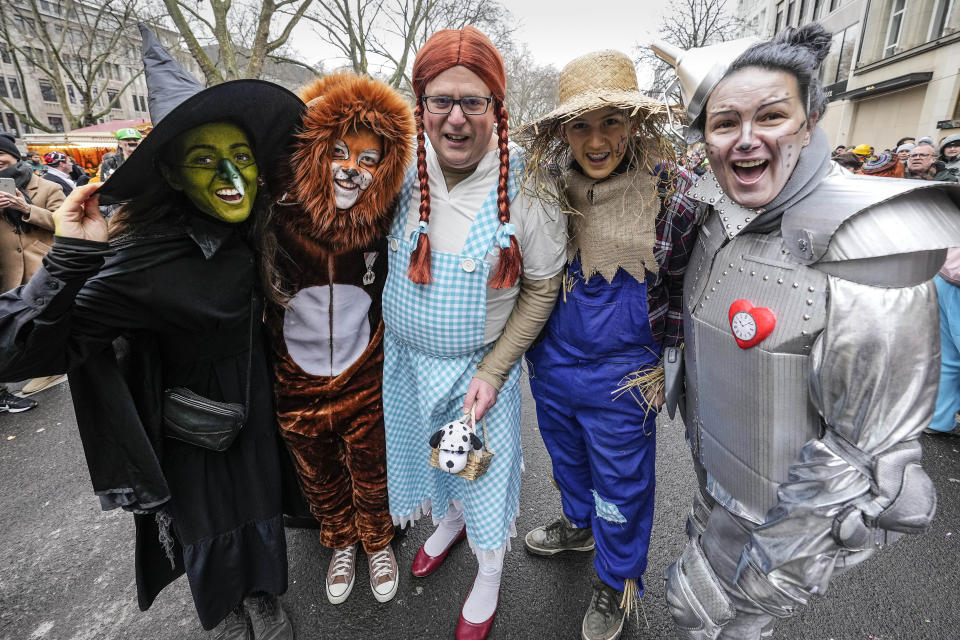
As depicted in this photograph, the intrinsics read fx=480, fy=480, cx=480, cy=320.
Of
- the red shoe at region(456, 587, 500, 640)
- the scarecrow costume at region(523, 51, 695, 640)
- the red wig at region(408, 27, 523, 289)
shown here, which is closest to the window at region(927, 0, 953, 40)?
the scarecrow costume at region(523, 51, 695, 640)

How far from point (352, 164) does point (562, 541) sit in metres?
1.92

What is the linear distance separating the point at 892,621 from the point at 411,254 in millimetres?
2376

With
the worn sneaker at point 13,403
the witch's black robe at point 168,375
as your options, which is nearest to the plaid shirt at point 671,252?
the witch's black robe at point 168,375

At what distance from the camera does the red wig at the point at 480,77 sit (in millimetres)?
1553

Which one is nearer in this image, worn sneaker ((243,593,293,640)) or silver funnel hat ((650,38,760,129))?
silver funnel hat ((650,38,760,129))

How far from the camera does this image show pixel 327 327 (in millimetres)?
1859

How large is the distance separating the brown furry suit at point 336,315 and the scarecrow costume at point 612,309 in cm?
60

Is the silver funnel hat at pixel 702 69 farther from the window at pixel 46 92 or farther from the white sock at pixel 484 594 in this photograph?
the window at pixel 46 92

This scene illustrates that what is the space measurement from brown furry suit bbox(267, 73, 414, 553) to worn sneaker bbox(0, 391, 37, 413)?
332 cm

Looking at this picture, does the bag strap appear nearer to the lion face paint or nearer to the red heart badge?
the lion face paint

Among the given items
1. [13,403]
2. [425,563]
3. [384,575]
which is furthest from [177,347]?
[13,403]

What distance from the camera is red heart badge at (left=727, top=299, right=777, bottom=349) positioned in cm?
110

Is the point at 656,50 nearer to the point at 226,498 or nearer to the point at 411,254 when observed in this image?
the point at 411,254

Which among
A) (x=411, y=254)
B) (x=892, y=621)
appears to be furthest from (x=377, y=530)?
(x=892, y=621)
